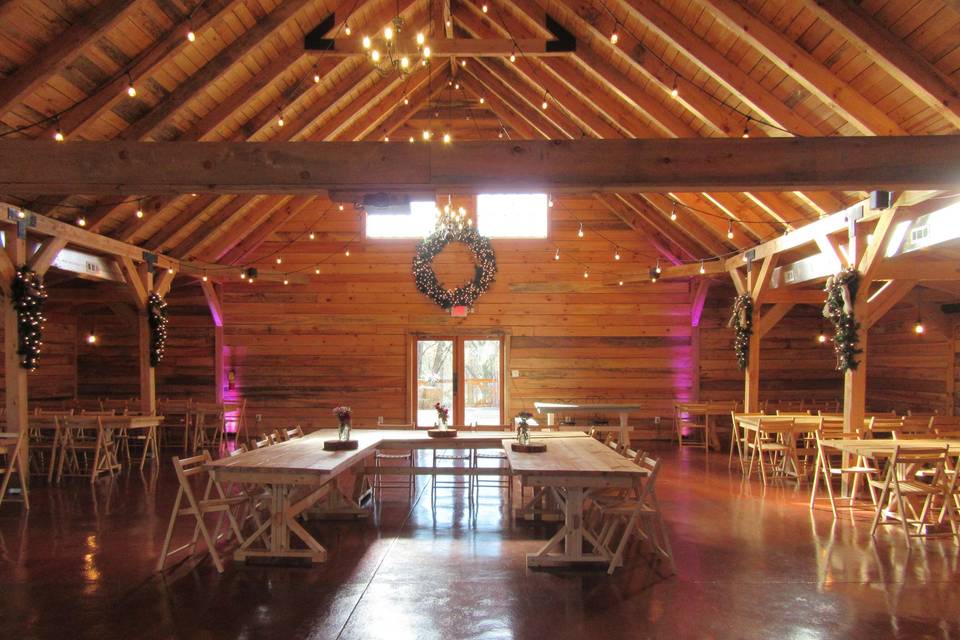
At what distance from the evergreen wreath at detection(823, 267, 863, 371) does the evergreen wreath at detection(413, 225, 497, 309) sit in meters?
6.36

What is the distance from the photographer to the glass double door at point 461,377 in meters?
12.9

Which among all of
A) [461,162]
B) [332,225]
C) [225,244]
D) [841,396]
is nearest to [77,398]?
[225,244]

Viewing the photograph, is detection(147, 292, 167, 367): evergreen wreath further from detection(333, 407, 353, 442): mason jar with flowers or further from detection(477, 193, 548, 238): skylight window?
detection(477, 193, 548, 238): skylight window

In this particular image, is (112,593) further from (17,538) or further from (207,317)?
(207,317)

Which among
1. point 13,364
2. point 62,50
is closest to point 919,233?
point 62,50

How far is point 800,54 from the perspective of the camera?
20.0 feet

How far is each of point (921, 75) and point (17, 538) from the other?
28.0ft

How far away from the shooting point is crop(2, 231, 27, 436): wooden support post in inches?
301

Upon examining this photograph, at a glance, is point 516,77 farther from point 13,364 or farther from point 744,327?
point 13,364

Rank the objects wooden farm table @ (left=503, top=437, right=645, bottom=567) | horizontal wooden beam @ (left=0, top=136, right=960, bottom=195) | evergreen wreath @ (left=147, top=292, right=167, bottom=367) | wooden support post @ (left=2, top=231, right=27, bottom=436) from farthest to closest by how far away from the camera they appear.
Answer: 1. evergreen wreath @ (left=147, top=292, right=167, bottom=367)
2. wooden support post @ (left=2, top=231, right=27, bottom=436)
3. horizontal wooden beam @ (left=0, top=136, right=960, bottom=195)
4. wooden farm table @ (left=503, top=437, right=645, bottom=567)

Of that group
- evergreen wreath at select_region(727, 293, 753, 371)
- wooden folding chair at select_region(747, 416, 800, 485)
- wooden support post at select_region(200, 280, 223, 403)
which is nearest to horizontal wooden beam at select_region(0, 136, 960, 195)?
wooden folding chair at select_region(747, 416, 800, 485)

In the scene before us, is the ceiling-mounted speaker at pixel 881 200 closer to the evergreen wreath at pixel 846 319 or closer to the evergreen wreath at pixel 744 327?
the evergreen wreath at pixel 846 319

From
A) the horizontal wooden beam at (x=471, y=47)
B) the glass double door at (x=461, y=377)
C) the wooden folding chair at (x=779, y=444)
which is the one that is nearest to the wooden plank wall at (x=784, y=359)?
the wooden folding chair at (x=779, y=444)

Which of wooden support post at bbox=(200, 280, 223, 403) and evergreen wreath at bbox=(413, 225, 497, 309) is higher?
evergreen wreath at bbox=(413, 225, 497, 309)
